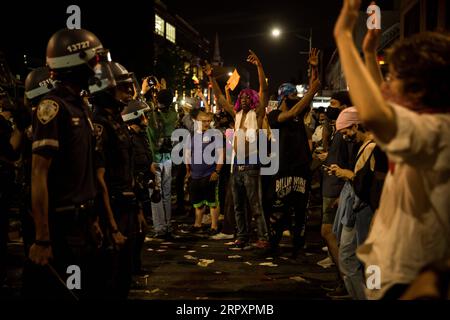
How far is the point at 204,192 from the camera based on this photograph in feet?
39.8

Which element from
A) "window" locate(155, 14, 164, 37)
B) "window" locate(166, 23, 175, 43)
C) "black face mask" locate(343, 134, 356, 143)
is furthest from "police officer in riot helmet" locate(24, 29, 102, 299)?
"window" locate(166, 23, 175, 43)

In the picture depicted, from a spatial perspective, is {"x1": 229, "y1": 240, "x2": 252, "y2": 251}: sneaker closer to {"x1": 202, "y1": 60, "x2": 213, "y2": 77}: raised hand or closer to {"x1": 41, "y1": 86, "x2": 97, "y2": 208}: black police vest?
{"x1": 202, "y1": 60, "x2": 213, "y2": 77}: raised hand

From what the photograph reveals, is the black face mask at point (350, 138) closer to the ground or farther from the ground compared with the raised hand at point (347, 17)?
closer to the ground

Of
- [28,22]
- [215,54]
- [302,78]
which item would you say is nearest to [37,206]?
[28,22]

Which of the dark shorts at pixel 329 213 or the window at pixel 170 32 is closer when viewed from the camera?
the dark shorts at pixel 329 213

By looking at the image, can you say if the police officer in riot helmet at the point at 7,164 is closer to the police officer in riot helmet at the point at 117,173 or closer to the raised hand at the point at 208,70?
the police officer in riot helmet at the point at 117,173

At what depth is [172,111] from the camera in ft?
39.2

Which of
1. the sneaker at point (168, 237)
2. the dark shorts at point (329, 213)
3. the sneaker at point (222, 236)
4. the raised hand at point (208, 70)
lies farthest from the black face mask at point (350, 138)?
the sneaker at point (168, 237)

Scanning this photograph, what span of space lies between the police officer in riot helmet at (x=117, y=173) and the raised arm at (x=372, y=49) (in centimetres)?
260

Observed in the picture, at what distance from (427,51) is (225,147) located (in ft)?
32.4

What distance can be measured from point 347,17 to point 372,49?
543mm

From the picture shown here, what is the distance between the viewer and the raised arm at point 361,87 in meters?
2.59

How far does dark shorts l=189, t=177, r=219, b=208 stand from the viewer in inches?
477

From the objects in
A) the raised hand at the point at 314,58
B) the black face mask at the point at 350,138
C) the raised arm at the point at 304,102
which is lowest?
the black face mask at the point at 350,138
